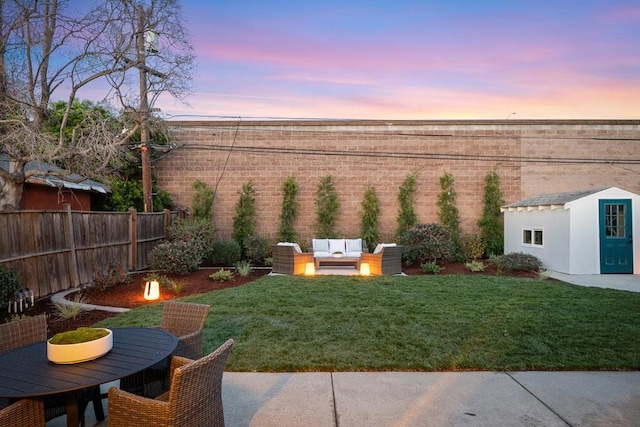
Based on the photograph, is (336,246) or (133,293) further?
(336,246)

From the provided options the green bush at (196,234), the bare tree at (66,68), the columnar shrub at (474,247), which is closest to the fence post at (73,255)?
the bare tree at (66,68)

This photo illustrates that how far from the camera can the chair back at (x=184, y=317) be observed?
377 cm

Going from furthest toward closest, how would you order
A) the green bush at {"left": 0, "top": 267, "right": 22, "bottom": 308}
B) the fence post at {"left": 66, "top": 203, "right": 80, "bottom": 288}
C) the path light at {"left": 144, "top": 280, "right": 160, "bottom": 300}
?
1. the fence post at {"left": 66, "top": 203, "right": 80, "bottom": 288}
2. the path light at {"left": 144, "top": 280, "right": 160, "bottom": 300}
3. the green bush at {"left": 0, "top": 267, "right": 22, "bottom": 308}

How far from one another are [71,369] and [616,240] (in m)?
13.5

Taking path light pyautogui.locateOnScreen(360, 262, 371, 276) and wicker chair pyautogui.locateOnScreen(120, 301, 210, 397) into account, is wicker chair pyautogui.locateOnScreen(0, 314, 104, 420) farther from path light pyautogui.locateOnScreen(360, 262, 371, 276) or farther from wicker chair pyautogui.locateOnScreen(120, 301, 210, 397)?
path light pyautogui.locateOnScreen(360, 262, 371, 276)

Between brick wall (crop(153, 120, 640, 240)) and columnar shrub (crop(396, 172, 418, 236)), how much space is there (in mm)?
217

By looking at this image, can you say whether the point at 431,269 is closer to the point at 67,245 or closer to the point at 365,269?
the point at 365,269

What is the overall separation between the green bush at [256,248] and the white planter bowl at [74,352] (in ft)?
35.8

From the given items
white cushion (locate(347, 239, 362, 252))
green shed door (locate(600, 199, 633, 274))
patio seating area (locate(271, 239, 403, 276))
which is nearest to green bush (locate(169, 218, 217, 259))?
patio seating area (locate(271, 239, 403, 276))

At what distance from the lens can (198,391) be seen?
2385mm

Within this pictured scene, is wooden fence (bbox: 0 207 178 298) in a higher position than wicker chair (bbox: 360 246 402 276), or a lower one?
higher

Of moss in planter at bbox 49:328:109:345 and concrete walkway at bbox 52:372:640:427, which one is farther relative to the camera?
concrete walkway at bbox 52:372:640:427

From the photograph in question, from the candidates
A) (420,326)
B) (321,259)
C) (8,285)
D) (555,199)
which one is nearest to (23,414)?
(420,326)

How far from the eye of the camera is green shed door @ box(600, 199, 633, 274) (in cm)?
1170
